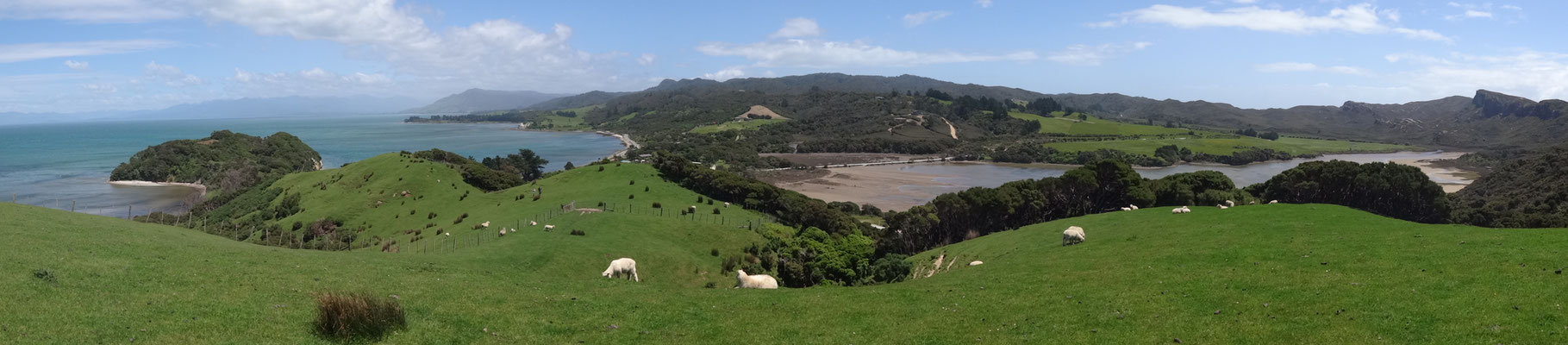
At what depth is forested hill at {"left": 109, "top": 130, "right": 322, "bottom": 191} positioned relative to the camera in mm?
125750

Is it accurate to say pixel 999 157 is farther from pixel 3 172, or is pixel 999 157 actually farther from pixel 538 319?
pixel 3 172

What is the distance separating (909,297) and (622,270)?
46.4 feet

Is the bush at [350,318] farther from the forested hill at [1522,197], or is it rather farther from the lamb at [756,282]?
the forested hill at [1522,197]

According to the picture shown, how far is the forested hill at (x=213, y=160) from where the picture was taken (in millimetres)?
125750

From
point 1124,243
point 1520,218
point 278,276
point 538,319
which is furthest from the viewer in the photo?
point 1520,218

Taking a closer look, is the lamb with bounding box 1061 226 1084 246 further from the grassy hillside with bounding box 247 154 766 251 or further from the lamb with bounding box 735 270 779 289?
the grassy hillside with bounding box 247 154 766 251

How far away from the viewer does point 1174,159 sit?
185 meters

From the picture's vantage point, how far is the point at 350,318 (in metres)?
14.2

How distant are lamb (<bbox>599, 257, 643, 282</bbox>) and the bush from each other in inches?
603

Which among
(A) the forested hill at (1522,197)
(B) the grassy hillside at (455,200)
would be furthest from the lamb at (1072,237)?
(A) the forested hill at (1522,197)

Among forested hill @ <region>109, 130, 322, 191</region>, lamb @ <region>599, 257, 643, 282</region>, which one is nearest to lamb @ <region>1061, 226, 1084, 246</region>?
lamb @ <region>599, 257, 643, 282</region>

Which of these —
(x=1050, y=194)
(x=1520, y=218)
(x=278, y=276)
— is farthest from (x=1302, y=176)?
(x=278, y=276)

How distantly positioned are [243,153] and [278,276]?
14788 centimetres

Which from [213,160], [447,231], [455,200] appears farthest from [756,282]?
[213,160]
